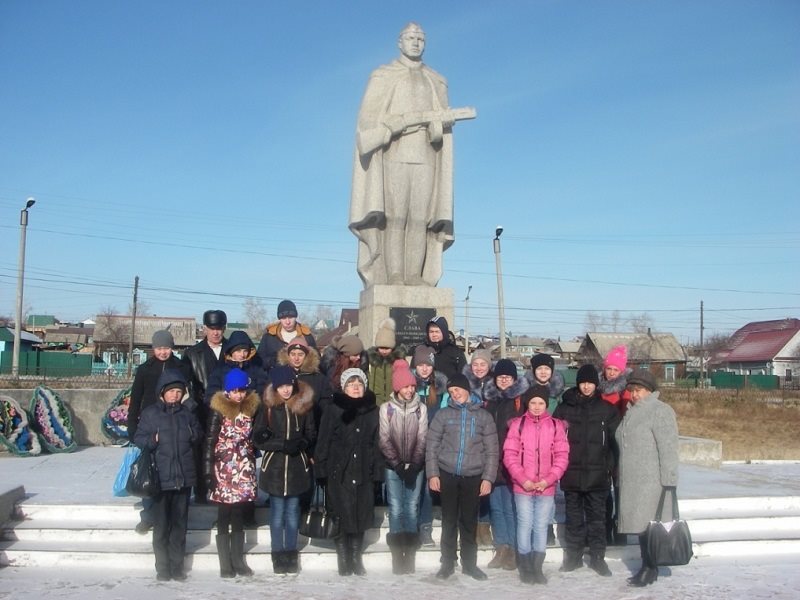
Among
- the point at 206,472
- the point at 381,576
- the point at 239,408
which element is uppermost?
the point at 239,408

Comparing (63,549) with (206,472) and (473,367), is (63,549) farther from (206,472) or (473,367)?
(473,367)

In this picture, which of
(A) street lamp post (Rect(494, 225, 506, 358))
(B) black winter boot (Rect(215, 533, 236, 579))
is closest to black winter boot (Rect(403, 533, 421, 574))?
(B) black winter boot (Rect(215, 533, 236, 579))

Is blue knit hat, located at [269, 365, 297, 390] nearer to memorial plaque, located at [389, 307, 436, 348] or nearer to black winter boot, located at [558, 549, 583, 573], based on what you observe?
black winter boot, located at [558, 549, 583, 573]

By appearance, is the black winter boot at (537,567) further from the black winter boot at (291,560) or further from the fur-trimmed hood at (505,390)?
the black winter boot at (291,560)

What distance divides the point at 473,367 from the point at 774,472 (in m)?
5.44

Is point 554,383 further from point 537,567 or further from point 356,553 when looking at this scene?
point 356,553

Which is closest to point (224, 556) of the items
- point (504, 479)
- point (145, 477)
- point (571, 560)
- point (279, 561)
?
point (279, 561)

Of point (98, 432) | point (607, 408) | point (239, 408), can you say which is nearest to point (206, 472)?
point (239, 408)

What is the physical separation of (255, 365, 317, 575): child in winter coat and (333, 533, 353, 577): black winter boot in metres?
0.31

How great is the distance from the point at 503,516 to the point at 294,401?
1.73 meters

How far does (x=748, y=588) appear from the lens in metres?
5.31

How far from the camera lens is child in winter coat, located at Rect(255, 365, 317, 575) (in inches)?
209

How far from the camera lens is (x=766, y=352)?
5788cm

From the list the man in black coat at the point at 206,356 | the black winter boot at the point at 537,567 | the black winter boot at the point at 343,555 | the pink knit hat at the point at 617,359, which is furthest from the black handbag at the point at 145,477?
the pink knit hat at the point at 617,359
